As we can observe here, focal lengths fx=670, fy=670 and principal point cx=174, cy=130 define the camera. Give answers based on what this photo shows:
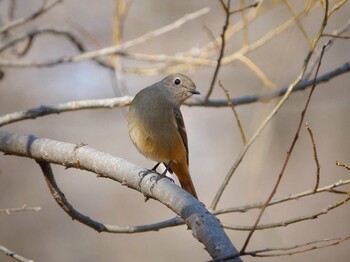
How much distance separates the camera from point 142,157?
30.9 feet

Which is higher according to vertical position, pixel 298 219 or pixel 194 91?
pixel 194 91

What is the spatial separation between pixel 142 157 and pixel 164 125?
4.94m

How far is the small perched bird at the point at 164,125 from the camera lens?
14.5 feet

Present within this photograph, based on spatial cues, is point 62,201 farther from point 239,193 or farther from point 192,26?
point 192,26

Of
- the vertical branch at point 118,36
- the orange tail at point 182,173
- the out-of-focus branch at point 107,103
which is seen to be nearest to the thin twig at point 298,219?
the out-of-focus branch at point 107,103

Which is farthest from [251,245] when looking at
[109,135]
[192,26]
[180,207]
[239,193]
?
[180,207]

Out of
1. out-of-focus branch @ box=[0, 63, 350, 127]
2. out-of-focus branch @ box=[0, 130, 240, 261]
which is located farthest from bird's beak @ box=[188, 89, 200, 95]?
out-of-focus branch @ box=[0, 130, 240, 261]

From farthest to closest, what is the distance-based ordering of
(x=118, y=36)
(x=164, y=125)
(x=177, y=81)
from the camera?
(x=177, y=81), (x=118, y=36), (x=164, y=125)

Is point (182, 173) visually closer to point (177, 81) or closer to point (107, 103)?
point (177, 81)

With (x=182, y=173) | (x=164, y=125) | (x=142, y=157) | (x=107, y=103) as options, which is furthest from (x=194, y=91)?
(x=142, y=157)

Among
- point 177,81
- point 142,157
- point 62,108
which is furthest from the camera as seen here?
point 142,157

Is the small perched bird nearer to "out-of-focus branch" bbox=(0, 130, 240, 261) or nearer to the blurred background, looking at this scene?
"out-of-focus branch" bbox=(0, 130, 240, 261)

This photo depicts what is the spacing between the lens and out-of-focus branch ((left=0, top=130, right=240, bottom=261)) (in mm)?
2539

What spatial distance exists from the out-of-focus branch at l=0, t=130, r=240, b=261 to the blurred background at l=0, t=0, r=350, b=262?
4.87 metres
